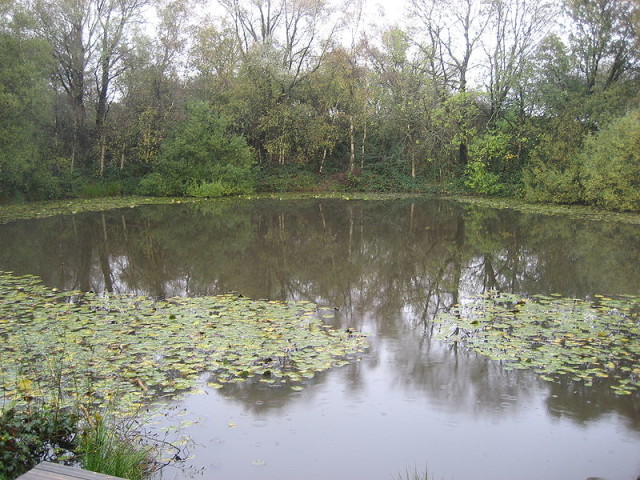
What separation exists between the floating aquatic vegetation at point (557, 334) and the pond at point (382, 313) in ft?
0.49

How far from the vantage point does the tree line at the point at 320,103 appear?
25297mm

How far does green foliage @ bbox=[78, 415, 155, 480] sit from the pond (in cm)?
27

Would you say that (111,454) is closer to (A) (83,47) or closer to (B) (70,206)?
(B) (70,206)

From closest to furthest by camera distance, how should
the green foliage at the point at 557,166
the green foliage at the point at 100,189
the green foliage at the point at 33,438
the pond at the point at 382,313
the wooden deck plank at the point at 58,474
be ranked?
the wooden deck plank at the point at 58,474 → the green foliage at the point at 33,438 → the pond at the point at 382,313 → the green foliage at the point at 557,166 → the green foliage at the point at 100,189

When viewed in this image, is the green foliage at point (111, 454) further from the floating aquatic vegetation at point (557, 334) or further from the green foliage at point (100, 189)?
the green foliage at point (100, 189)

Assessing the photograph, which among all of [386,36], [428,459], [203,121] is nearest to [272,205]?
[203,121]

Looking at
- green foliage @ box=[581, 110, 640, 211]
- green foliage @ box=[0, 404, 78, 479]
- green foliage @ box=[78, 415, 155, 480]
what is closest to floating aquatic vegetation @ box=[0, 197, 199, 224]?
green foliage @ box=[0, 404, 78, 479]

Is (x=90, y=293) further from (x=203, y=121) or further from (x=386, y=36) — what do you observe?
(x=386, y=36)

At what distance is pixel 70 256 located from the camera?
12.7 meters

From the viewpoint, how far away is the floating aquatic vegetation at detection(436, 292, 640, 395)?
19.9ft

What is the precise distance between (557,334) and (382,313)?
2.55 metres

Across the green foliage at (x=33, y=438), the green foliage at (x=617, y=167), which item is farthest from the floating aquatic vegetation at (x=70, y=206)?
the green foliage at (x=617, y=167)

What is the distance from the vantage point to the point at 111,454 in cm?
373

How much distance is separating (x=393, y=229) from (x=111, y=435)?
543 inches
